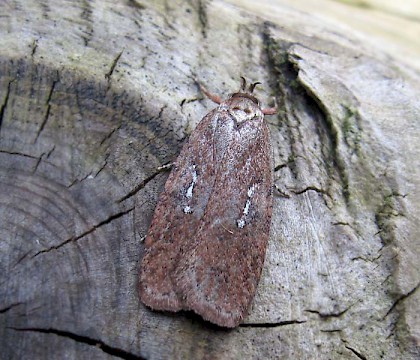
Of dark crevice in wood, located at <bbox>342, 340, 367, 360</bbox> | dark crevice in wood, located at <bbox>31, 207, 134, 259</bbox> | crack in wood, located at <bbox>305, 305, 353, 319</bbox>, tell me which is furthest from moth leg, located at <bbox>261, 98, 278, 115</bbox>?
dark crevice in wood, located at <bbox>342, 340, 367, 360</bbox>

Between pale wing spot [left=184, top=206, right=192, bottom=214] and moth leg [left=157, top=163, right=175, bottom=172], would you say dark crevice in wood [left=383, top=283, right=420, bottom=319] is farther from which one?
moth leg [left=157, top=163, right=175, bottom=172]

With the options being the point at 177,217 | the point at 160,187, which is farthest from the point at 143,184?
the point at 177,217

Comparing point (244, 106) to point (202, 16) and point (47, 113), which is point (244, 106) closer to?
point (202, 16)

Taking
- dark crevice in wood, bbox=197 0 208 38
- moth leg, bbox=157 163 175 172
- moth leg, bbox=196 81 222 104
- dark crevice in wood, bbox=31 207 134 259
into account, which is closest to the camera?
dark crevice in wood, bbox=31 207 134 259

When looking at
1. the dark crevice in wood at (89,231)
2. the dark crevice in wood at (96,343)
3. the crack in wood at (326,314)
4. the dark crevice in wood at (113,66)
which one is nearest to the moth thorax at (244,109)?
the dark crevice in wood at (113,66)

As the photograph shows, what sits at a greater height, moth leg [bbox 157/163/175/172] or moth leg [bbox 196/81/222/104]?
moth leg [bbox 196/81/222/104]

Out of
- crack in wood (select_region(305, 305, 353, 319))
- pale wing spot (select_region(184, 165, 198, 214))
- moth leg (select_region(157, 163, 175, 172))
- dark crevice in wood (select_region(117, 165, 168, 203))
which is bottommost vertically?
crack in wood (select_region(305, 305, 353, 319))
